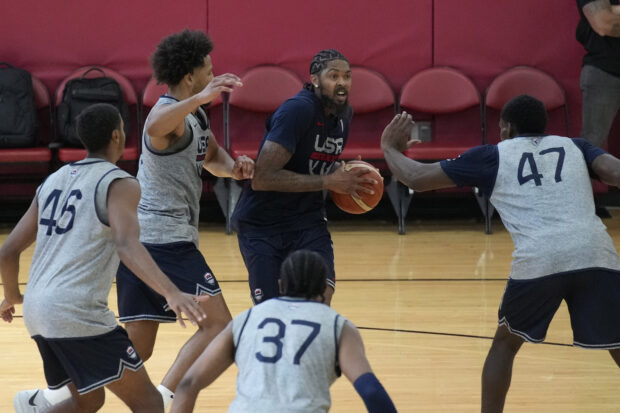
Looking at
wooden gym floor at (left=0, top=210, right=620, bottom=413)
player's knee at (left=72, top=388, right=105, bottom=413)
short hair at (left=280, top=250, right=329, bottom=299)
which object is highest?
short hair at (left=280, top=250, right=329, bottom=299)

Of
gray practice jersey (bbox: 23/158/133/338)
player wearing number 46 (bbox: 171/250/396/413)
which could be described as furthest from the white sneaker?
player wearing number 46 (bbox: 171/250/396/413)

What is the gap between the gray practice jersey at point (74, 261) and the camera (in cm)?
353

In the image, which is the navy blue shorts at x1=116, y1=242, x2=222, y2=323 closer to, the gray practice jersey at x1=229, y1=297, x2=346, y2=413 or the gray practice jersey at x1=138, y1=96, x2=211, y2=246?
the gray practice jersey at x1=138, y1=96, x2=211, y2=246

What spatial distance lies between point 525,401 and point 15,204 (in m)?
6.59

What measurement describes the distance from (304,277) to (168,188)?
150 centimetres

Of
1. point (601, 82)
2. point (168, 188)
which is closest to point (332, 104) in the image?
point (168, 188)

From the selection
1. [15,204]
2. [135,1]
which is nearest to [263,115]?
[135,1]

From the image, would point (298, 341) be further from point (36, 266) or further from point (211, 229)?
point (211, 229)

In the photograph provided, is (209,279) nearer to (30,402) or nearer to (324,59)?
(30,402)

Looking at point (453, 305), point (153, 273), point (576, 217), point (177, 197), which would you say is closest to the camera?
point (153, 273)

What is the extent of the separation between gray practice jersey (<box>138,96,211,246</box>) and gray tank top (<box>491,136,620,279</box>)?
54.2 inches

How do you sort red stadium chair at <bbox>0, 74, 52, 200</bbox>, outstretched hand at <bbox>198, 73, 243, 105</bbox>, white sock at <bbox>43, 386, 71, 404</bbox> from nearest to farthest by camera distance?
outstretched hand at <bbox>198, 73, 243, 105</bbox>
white sock at <bbox>43, 386, 71, 404</bbox>
red stadium chair at <bbox>0, 74, 52, 200</bbox>

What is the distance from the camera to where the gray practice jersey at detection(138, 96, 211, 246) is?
444 cm

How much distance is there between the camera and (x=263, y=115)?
9750 millimetres
